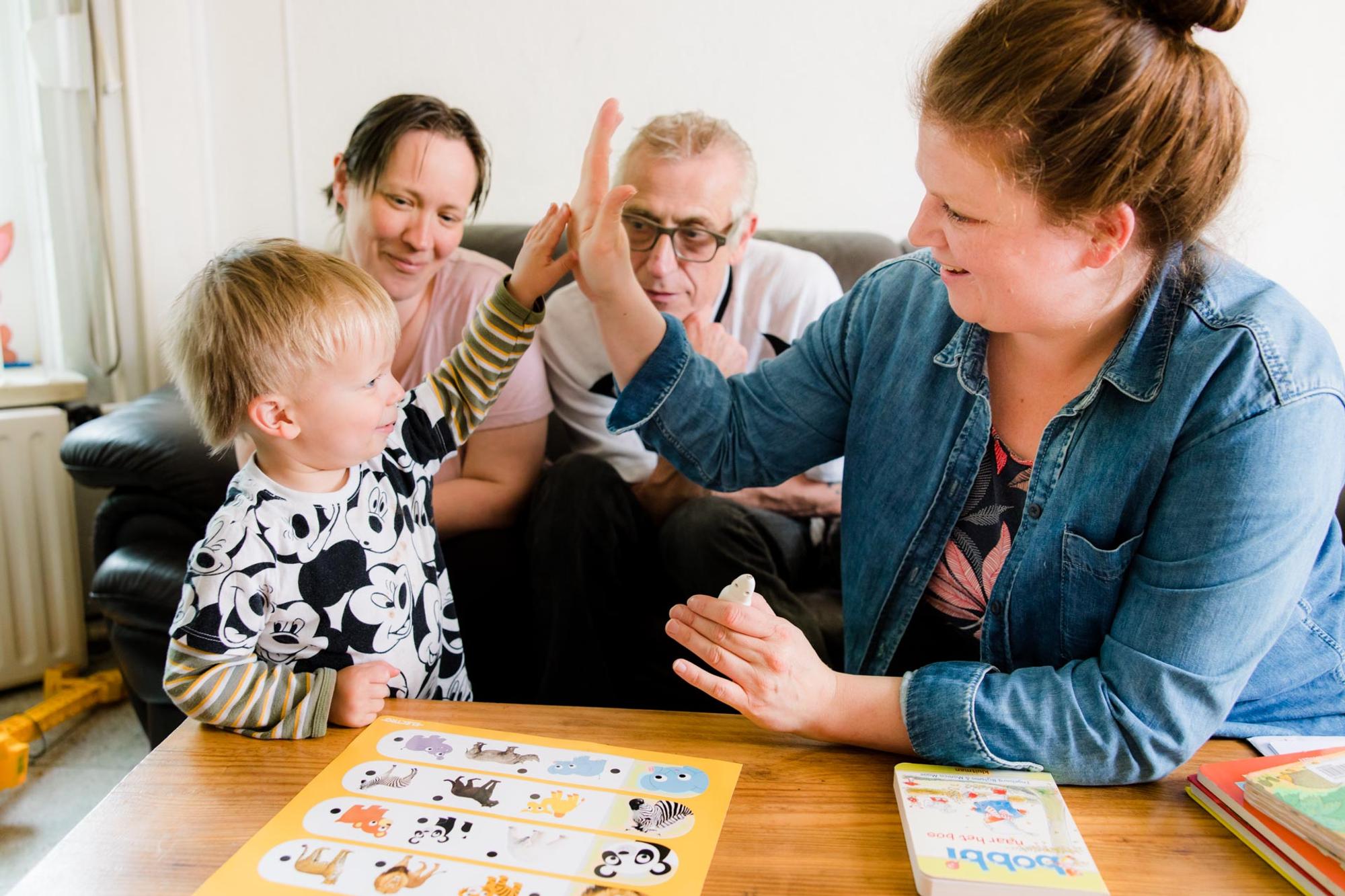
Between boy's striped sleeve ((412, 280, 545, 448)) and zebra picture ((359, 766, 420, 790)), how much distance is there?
521 mm

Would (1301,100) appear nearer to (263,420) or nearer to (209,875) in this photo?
(263,420)

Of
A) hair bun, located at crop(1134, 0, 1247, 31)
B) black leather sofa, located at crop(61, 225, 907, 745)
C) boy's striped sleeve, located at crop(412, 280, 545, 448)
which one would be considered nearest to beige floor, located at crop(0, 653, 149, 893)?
black leather sofa, located at crop(61, 225, 907, 745)

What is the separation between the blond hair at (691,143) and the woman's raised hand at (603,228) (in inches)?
19.8

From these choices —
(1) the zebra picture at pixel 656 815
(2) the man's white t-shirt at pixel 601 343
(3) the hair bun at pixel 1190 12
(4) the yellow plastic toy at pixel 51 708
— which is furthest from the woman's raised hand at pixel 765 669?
(4) the yellow plastic toy at pixel 51 708

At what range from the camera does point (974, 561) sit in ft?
3.75

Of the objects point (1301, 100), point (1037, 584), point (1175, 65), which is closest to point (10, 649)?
point (1037, 584)

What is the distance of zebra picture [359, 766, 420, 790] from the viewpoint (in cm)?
87

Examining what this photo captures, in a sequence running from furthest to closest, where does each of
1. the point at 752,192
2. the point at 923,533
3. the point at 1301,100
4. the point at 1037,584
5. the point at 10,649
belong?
the point at 1301,100, the point at 10,649, the point at 752,192, the point at 923,533, the point at 1037,584

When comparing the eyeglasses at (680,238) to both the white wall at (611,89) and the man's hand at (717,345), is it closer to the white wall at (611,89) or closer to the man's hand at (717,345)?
the man's hand at (717,345)

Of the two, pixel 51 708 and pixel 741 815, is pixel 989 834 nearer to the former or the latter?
pixel 741 815

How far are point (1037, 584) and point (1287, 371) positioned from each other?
0.30m

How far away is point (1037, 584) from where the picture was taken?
1030mm

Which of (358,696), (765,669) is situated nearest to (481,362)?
(358,696)

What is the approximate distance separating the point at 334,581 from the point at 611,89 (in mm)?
1716
